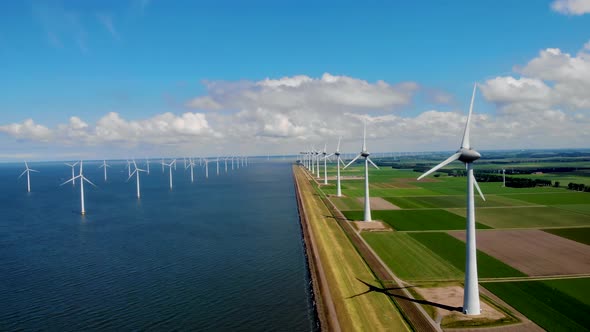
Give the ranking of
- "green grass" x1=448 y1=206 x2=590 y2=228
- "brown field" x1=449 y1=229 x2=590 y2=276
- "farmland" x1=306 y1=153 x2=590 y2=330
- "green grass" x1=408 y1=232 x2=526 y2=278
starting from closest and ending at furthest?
1. "farmland" x1=306 y1=153 x2=590 y2=330
2. "green grass" x1=408 y1=232 x2=526 y2=278
3. "brown field" x1=449 y1=229 x2=590 y2=276
4. "green grass" x1=448 y1=206 x2=590 y2=228

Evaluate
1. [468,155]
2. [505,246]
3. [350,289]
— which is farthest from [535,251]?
[350,289]

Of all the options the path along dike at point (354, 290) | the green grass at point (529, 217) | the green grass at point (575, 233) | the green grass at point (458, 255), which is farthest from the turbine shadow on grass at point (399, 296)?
the green grass at point (529, 217)

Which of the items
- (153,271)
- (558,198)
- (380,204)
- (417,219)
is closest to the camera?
(153,271)

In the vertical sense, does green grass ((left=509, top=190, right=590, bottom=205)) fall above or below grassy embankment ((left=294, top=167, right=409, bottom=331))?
above

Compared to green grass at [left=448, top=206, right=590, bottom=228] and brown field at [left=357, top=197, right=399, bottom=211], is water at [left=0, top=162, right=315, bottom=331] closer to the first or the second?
brown field at [left=357, top=197, right=399, bottom=211]

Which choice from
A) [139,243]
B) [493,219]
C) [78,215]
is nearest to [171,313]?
[139,243]

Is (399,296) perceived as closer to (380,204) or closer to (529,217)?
(529,217)

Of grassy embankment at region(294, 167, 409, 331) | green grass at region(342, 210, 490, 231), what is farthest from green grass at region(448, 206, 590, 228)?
grassy embankment at region(294, 167, 409, 331)
